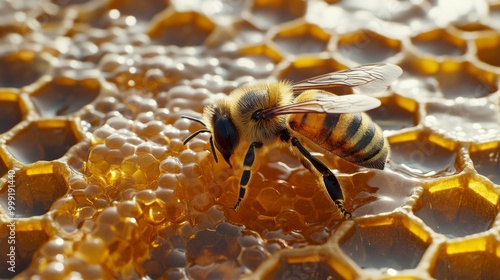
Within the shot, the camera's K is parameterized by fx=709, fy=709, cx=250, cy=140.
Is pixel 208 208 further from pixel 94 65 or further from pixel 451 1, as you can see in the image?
pixel 451 1

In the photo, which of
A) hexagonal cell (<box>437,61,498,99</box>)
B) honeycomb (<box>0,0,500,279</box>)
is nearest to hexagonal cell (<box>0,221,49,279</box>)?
honeycomb (<box>0,0,500,279</box>)

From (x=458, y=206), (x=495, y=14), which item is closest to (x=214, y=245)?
(x=458, y=206)

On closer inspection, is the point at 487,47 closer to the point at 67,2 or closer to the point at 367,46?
the point at 367,46

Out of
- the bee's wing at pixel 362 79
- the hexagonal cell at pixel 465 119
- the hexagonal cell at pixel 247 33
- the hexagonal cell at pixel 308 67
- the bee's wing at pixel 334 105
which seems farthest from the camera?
the hexagonal cell at pixel 247 33

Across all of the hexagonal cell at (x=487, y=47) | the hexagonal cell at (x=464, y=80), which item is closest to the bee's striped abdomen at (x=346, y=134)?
the hexagonal cell at (x=464, y=80)

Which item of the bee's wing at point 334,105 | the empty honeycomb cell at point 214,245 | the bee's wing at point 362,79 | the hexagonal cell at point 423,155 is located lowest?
the empty honeycomb cell at point 214,245

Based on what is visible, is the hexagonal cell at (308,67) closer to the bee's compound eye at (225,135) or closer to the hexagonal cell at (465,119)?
the hexagonal cell at (465,119)

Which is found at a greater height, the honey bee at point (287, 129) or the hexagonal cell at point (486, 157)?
the honey bee at point (287, 129)
